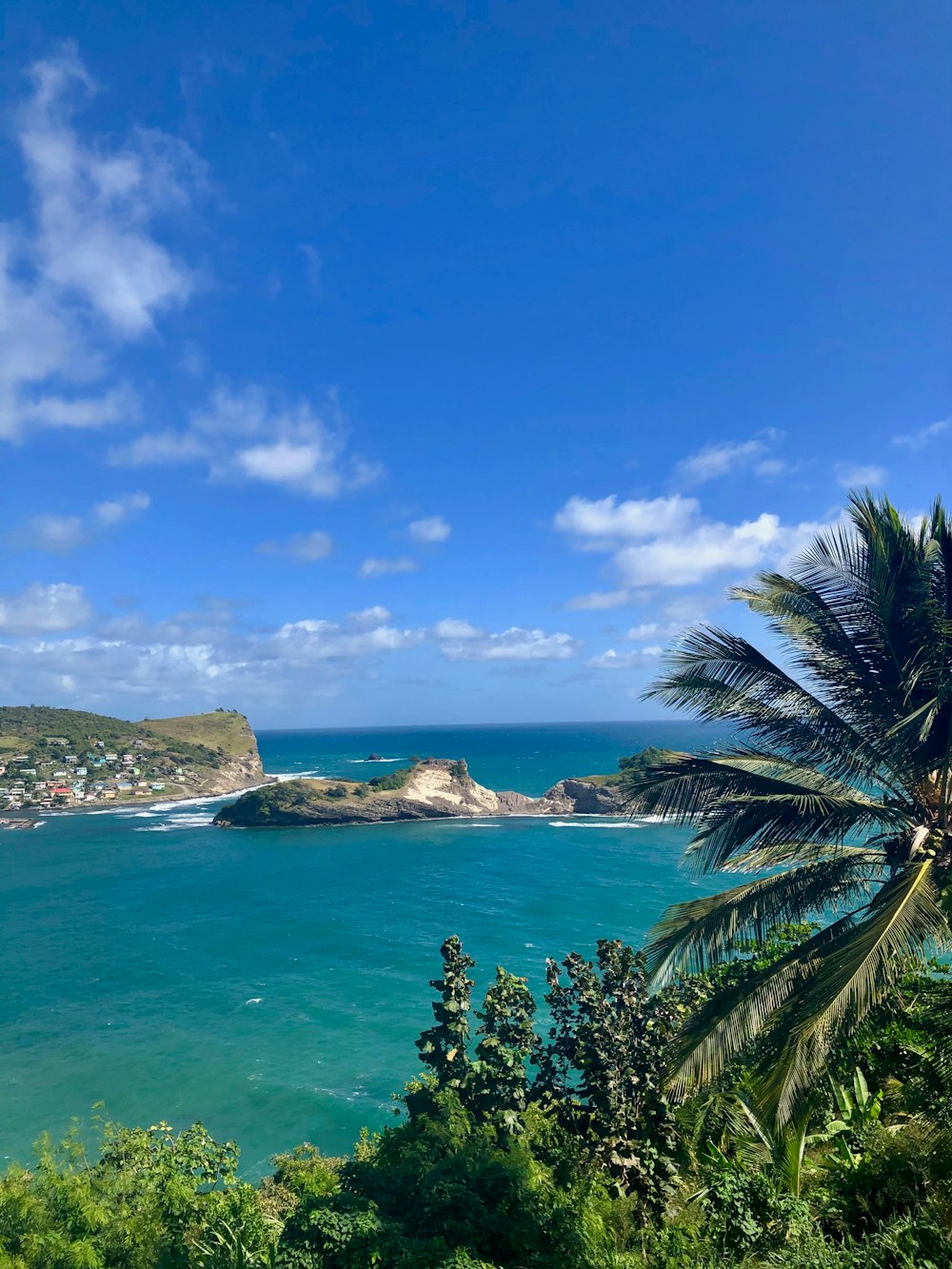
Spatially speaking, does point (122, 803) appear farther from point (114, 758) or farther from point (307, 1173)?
point (307, 1173)

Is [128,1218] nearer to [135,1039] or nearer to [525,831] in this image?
[135,1039]

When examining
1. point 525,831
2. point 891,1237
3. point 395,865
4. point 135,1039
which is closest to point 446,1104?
point 891,1237

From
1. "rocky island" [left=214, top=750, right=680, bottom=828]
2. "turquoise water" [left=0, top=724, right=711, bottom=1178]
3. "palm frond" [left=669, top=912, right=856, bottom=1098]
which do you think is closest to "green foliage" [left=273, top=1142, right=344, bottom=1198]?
"turquoise water" [left=0, top=724, right=711, bottom=1178]

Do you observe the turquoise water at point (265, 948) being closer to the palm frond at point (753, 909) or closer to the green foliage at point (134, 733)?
the palm frond at point (753, 909)

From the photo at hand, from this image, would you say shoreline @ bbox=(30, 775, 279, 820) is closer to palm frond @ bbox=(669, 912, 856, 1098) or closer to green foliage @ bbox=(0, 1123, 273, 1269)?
green foliage @ bbox=(0, 1123, 273, 1269)

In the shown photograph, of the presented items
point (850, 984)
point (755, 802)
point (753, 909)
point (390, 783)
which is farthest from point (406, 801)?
point (850, 984)

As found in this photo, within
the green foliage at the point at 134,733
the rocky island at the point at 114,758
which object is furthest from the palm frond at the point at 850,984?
the green foliage at the point at 134,733

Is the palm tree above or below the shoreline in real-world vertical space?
above
